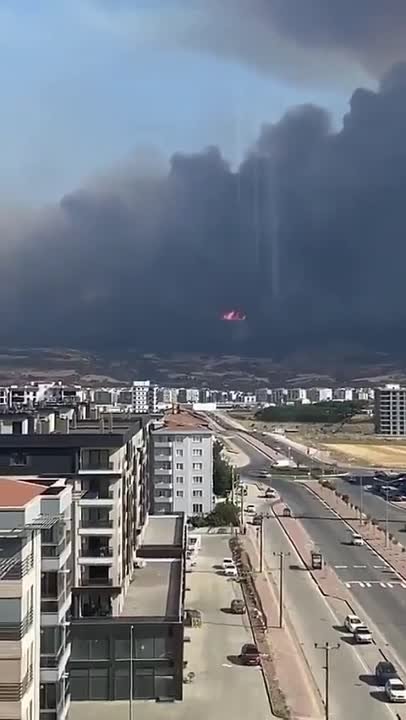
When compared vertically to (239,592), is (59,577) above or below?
above

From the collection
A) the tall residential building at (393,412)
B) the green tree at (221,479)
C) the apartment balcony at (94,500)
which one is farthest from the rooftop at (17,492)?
A: the tall residential building at (393,412)

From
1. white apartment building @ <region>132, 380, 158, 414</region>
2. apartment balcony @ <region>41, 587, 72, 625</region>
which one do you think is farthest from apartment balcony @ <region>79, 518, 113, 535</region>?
white apartment building @ <region>132, 380, 158, 414</region>

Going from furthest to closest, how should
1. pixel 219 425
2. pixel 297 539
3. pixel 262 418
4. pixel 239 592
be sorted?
1. pixel 262 418
2. pixel 219 425
3. pixel 297 539
4. pixel 239 592

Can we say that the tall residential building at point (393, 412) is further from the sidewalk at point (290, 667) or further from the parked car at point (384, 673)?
the parked car at point (384, 673)

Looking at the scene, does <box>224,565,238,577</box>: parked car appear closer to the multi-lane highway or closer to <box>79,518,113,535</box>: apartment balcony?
the multi-lane highway

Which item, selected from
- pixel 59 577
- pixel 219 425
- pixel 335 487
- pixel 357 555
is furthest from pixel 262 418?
pixel 59 577

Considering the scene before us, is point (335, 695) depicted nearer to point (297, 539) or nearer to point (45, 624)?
point (45, 624)
